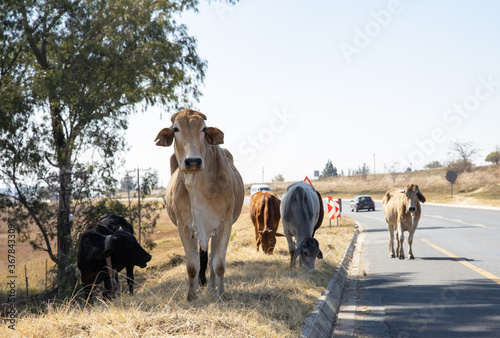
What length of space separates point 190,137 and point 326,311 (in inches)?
126

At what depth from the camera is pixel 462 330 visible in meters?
6.14

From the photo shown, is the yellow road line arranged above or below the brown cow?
below

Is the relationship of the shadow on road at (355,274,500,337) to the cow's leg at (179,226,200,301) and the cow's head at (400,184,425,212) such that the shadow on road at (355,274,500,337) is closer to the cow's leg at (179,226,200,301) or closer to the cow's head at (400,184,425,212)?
the cow's leg at (179,226,200,301)

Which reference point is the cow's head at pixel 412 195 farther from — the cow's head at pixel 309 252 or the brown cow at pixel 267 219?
the cow's head at pixel 309 252

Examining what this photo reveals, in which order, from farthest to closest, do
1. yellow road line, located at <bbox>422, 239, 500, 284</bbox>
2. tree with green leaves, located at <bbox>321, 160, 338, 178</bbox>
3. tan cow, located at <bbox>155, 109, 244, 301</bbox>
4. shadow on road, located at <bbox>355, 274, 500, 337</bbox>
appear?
tree with green leaves, located at <bbox>321, 160, 338, 178</bbox>
yellow road line, located at <bbox>422, 239, 500, 284</bbox>
tan cow, located at <bbox>155, 109, 244, 301</bbox>
shadow on road, located at <bbox>355, 274, 500, 337</bbox>

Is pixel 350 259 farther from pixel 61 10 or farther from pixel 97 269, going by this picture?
pixel 61 10

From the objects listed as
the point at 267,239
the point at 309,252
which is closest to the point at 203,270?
the point at 309,252

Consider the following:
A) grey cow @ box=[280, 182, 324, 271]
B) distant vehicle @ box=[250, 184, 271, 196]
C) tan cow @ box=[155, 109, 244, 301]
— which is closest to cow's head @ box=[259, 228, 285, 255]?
grey cow @ box=[280, 182, 324, 271]

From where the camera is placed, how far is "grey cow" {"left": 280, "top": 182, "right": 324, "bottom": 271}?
32.0 feet

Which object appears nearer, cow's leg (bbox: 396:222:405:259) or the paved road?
the paved road

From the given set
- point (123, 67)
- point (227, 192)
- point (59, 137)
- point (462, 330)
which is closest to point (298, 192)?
point (227, 192)

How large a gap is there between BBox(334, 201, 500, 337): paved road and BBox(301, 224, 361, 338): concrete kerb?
14cm

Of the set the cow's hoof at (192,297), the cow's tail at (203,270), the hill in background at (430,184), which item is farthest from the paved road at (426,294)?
the hill in background at (430,184)

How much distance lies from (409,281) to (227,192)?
15.7 ft
